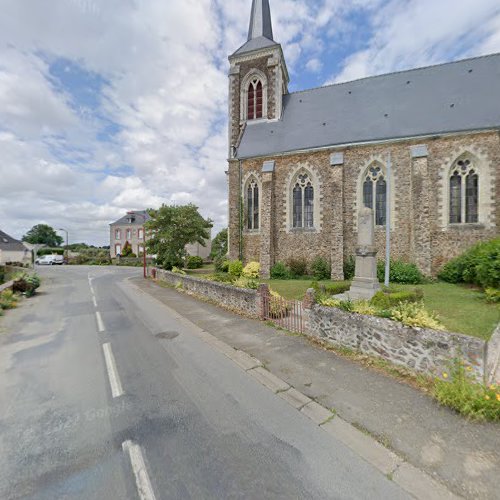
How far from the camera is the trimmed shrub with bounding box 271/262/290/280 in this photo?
17375 millimetres

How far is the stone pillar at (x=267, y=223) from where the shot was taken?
58.2 ft

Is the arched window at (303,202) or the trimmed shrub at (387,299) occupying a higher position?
the arched window at (303,202)

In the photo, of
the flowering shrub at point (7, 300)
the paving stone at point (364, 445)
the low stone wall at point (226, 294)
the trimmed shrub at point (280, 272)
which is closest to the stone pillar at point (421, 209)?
the trimmed shrub at point (280, 272)

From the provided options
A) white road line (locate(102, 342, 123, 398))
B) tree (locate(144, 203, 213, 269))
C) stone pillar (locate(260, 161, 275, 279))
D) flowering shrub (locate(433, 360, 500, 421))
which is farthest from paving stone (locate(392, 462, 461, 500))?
tree (locate(144, 203, 213, 269))

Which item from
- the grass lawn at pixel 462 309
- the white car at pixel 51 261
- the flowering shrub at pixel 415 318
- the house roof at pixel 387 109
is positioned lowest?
the white car at pixel 51 261

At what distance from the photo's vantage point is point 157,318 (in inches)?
345

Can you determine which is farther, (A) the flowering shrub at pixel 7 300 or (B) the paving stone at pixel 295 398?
(A) the flowering shrub at pixel 7 300

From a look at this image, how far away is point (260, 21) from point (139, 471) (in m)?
32.3

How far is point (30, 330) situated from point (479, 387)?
36.0 ft

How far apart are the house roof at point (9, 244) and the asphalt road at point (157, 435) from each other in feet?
162

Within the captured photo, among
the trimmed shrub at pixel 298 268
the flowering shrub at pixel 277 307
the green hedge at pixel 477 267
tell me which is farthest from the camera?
the trimmed shrub at pixel 298 268

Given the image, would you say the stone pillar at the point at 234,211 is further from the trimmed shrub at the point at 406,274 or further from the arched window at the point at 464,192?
the arched window at the point at 464,192

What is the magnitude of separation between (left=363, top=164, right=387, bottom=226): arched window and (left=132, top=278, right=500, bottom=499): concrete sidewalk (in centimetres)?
1313

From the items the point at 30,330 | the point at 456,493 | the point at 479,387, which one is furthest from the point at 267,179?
the point at 456,493
